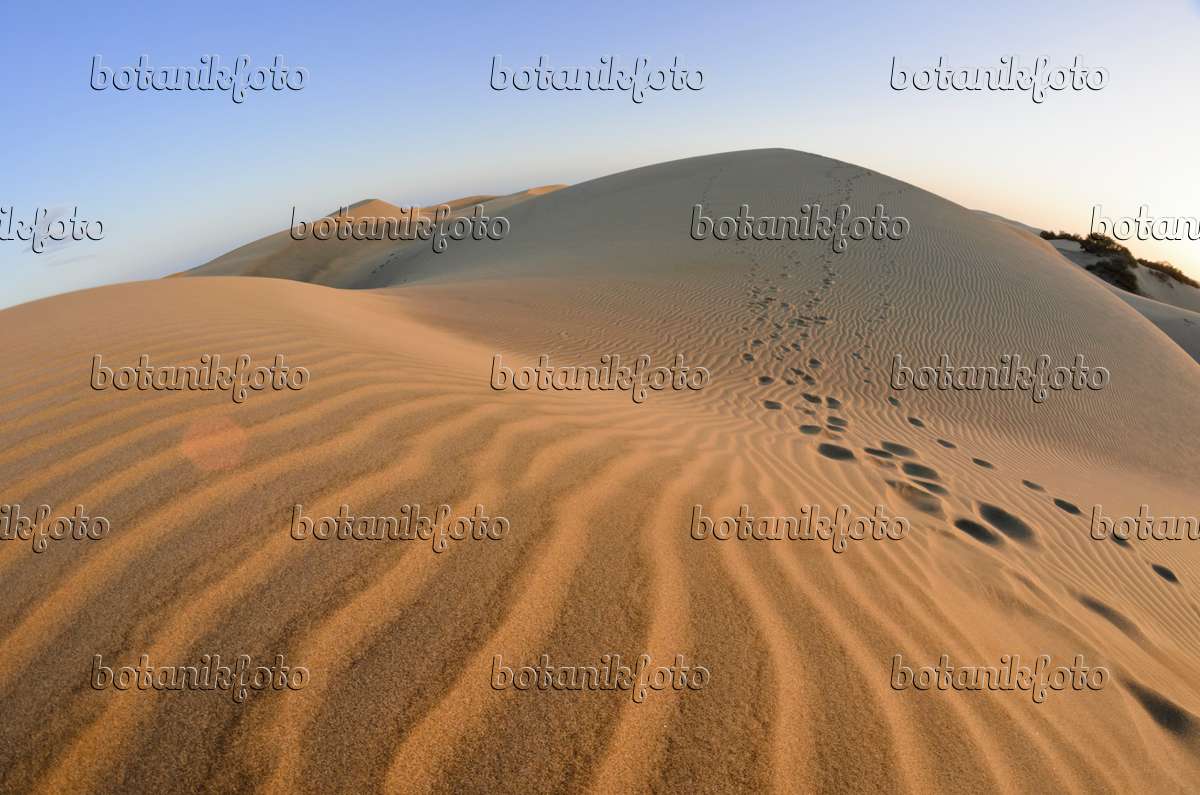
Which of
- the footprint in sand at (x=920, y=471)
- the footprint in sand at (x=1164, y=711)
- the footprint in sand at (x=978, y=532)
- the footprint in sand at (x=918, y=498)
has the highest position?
the footprint in sand at (x=920, y=471)

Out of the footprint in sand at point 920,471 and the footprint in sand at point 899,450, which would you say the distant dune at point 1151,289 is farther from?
the footprint in sand at point 920,471

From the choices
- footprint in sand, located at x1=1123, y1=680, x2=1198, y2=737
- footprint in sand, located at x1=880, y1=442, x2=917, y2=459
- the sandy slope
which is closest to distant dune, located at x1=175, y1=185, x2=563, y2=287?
the sandy slope

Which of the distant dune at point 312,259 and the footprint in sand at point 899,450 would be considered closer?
the footprint in sand at point 899,450

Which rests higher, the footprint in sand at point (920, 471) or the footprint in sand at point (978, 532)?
the footprint in sand at point (920, 471)

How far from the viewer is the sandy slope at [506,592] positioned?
4.55 ft

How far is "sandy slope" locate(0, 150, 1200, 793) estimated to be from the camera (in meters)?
1.39

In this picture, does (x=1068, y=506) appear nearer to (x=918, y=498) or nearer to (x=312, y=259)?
(x=918, y=498)

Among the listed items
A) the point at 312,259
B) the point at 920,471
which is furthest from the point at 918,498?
the point at 312,259

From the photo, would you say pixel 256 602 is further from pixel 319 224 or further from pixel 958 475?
pixel 319 224

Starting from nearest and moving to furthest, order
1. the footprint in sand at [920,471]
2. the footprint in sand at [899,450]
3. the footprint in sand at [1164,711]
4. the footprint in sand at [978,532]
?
the footprint in sand at [1164,711]
the footprint in sand at [978,532]
the footprint in sand at [920,471]
the footprint in sand at [899,450]

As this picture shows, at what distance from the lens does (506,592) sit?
188 centimetres

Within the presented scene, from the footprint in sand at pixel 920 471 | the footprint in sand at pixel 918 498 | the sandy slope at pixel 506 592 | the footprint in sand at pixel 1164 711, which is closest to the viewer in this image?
the sandy slope at pixel 506 592

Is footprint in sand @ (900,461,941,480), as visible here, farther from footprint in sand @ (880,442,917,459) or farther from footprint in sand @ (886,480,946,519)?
footprint in sand @ (886,480,946,519)

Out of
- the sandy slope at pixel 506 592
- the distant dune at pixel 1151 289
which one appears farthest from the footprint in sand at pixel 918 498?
the distant dune at pixel 1151 289
